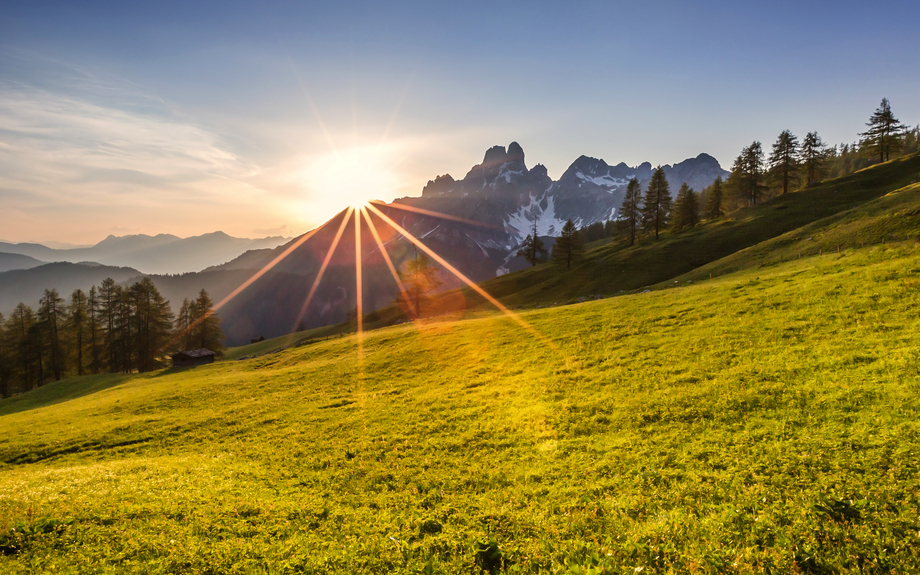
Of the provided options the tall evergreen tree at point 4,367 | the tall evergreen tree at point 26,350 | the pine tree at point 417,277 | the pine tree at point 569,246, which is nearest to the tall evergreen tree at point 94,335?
the tall evergreen tree at point 26,350

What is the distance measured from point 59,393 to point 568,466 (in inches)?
2769

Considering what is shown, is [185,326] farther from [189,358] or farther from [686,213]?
[686,213]

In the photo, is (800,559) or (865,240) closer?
(800,559)

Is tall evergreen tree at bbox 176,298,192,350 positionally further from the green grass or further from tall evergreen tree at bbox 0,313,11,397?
the green grass

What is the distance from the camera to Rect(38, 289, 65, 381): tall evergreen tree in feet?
238

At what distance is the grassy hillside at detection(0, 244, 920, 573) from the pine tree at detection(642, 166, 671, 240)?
69904mm

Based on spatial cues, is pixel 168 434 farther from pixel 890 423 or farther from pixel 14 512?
pixel 890 423

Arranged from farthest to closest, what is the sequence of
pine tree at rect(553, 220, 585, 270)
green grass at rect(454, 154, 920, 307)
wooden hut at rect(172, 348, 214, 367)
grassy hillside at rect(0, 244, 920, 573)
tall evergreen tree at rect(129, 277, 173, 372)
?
pine tree at rect(553, 220, 585, 270)
tall evergreen tree at rect(129, 277, 173, 372)
green grass at rect(454, 154, 920, 307)
wooden hut at rect(172, 348, 214, 367)
grassy hillside at rect(0, 244, 920, 573)

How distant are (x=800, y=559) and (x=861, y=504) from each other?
2193 millimetres

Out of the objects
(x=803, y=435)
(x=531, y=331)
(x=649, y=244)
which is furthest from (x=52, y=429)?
(x=649, y=244)

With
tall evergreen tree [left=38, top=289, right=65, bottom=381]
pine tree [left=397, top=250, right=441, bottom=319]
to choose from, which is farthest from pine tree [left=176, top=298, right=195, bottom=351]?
pine tree [left=397, top=250, right=441, bottom=319]

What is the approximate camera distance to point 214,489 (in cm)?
1246

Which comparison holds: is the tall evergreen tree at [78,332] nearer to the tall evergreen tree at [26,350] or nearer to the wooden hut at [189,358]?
the tall evergreen tree at [26,350]

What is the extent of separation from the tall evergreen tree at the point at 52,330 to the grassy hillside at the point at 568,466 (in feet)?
235
